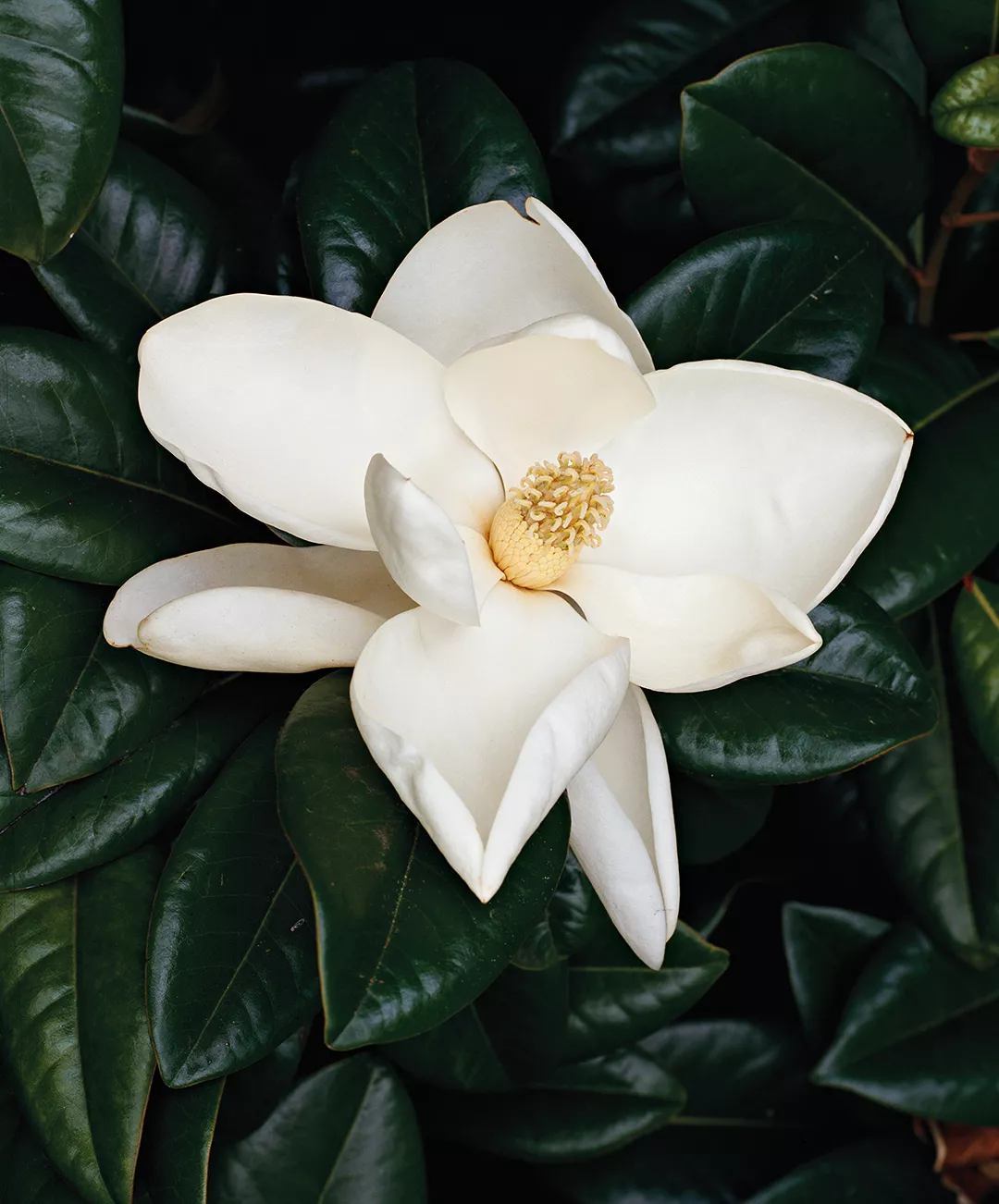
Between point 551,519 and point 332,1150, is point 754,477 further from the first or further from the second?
point 332,1150

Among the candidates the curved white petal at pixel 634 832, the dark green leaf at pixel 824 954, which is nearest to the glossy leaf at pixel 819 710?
the curved white petal at pixel 634 832

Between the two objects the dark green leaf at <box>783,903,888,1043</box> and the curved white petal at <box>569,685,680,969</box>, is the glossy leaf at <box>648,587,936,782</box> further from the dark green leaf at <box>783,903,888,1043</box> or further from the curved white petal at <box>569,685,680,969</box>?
the dark green leaf at <box>783,903,888,1043</box>

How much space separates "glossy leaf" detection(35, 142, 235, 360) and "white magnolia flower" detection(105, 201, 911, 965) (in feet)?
0.66

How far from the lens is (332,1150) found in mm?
1025

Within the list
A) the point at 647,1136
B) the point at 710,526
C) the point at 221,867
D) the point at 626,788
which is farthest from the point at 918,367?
the point at 647,1136

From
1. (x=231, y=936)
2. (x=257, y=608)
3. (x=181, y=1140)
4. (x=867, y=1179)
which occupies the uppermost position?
(x=257, y=608)

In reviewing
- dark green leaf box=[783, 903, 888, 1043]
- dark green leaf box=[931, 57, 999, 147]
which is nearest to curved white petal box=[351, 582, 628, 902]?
dark green leaf box=[931, 57, 999, 147]

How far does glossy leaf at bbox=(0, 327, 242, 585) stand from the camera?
2.35 feet

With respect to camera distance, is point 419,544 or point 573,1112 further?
point 573,1112

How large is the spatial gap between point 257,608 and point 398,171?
38cm

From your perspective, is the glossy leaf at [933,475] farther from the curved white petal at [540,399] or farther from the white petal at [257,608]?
the white petal at [257,608]

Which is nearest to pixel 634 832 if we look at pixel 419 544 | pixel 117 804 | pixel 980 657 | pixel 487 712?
pixel 487 712

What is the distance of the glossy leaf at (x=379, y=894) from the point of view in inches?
22.9

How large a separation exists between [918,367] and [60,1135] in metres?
0.89
